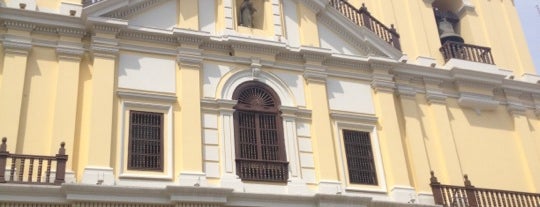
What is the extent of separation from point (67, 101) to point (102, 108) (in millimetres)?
698

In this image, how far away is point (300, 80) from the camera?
1480 cm

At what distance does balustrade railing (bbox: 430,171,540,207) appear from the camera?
14328mm

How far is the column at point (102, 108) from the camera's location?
1191 centimetres

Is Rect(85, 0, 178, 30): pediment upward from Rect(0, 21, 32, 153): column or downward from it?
upward

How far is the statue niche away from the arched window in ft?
6.24

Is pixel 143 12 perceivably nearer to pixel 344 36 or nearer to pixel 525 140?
pixel 344 36

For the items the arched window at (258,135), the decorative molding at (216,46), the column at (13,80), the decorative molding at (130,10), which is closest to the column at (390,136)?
the arched window at (258,135)

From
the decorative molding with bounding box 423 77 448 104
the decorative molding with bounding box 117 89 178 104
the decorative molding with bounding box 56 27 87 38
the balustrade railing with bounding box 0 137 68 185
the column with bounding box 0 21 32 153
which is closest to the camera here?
the balustrade railing with bounding box 0 137 68 185

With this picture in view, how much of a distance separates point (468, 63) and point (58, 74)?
10.8 meters

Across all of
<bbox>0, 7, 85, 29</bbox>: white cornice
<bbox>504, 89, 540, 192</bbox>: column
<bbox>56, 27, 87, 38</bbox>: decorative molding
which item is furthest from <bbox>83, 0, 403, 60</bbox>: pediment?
<bbox>0, 7, 85, 29</bbox>: white cornice

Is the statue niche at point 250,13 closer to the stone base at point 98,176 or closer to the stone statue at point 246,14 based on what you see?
the stone statue at point 246,14

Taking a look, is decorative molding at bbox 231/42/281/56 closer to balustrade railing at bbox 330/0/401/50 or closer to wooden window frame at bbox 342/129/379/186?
wooden window frame at bbox 342/129/379/186

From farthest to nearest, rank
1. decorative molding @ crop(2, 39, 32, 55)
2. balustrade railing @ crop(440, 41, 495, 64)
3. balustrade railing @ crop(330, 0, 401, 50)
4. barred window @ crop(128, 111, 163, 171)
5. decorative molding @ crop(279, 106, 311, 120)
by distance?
balustrade railing @ crop(440, 41, 495, 64) < balustrade railing @ crop(330, 0, 401, 50) < decorative molding @ crop(279, 106, 311, 120) < decorative molding @ crop(2, 39, 32, 55) < barred window @ crop(128, 111, 163, 171)

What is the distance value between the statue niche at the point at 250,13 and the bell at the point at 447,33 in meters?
5.80
